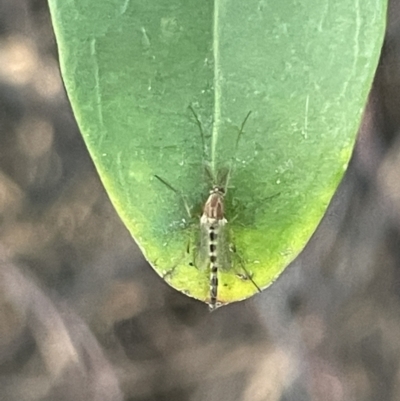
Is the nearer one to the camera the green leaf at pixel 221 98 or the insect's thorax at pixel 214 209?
the green leaf at pixel 221 98

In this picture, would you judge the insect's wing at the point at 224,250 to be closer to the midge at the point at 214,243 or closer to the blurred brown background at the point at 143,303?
the midge at the point at 214,243

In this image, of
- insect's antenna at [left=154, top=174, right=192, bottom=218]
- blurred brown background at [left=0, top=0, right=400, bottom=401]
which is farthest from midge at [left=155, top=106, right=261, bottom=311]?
blurred brown background at [left=0, top=0, right=400, bottom=401]

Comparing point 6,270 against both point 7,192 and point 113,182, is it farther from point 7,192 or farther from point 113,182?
point 113,182

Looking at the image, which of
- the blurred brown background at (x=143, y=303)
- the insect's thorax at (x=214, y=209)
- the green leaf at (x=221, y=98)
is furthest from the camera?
the blurred brown background at (x=143, y=303)

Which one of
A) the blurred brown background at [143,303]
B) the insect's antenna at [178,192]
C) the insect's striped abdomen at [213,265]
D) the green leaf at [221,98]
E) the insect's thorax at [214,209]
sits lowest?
the blurred brown background at [143,303]

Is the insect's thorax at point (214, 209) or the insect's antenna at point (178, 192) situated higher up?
the insect's antenna at point (178, 192)

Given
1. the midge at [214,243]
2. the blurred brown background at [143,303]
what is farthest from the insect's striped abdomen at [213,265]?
the blurred brown background at [143,303]

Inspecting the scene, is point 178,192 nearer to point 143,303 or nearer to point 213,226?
point 213,226
